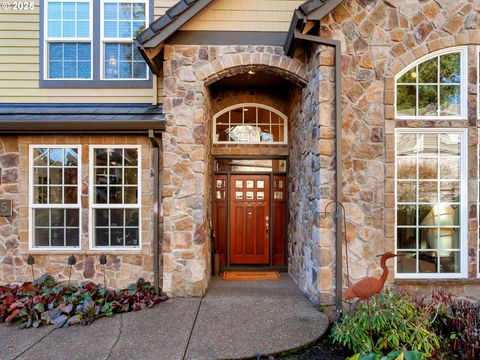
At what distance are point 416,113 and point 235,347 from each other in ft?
13.1

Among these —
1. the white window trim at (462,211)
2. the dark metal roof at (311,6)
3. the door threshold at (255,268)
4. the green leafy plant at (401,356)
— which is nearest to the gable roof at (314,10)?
the dark metal roof at (311,6)

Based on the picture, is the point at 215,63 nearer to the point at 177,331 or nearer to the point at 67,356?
the point at 177,331

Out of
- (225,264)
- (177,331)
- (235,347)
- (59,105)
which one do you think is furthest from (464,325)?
(59,105)

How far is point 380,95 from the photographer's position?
4.39 metres

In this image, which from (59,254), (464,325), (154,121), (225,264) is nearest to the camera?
(464,325)

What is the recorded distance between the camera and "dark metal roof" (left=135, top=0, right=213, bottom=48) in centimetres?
452

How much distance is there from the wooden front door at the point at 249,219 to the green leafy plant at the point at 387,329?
2.92 meters

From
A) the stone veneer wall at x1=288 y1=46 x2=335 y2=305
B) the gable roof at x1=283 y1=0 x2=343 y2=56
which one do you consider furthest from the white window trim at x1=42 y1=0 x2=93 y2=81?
the stone veneer wall at x1=288 y1=46 x2=335 y2=305

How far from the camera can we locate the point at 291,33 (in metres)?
4.39

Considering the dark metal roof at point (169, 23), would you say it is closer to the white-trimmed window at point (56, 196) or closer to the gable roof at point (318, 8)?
the gable roof at point (318, 8)

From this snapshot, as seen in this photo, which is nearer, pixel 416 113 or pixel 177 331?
pixel 177 331

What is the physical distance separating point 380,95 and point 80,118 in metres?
4.59

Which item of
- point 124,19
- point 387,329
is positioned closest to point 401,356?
point 387,329

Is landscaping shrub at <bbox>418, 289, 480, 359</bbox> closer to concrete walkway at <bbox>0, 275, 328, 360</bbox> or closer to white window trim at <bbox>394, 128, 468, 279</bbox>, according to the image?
white window trim at <bbox>394, 128, 468, 279</bbox>
